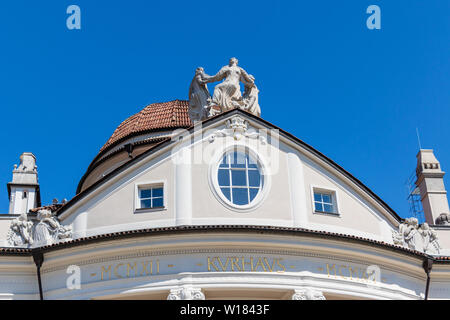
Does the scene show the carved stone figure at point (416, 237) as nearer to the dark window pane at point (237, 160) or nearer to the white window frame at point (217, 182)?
the white window frame at point (217, 182)

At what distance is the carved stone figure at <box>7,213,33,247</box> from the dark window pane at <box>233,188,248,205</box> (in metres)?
6.65

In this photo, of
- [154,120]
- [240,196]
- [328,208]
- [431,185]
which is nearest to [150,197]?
[240,196]

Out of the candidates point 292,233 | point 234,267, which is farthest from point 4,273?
point 292,233

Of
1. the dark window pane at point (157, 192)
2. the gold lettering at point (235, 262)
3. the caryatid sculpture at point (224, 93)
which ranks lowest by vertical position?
the gold lettering at point (235, 262)

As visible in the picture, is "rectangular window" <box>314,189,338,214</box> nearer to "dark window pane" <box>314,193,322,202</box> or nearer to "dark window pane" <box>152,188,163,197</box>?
"dark window pane" <box>314,193,322,202</box>

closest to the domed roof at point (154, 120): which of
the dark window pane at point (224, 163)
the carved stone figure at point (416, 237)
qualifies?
the dark window pane at point (224, 163)

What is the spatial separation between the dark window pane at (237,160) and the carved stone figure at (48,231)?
5661mm

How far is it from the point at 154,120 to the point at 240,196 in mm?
12684

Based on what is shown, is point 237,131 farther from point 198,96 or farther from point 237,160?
point 198,96

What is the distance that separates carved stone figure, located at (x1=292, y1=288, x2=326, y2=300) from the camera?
2155cm

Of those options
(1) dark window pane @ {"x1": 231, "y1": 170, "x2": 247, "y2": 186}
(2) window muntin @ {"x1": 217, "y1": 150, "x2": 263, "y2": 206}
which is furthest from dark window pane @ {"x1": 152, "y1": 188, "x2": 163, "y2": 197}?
(1) dark window pane @ {"x1": 231, "y1": 170, "x2": 247, "y2": 186}

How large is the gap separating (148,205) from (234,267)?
3597 millimetres

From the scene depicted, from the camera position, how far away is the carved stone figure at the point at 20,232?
23281 millimetres

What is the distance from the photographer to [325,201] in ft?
79.2
